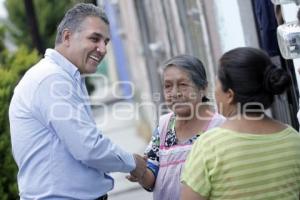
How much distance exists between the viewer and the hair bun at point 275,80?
8.50 ft

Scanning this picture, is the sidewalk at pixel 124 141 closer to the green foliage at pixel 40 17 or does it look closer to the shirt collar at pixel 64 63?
the green foliage at pixel 40 17

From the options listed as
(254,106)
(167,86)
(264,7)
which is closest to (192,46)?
(264,7)

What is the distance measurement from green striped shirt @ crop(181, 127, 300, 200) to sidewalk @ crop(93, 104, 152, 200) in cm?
578

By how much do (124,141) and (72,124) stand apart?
43.0ft

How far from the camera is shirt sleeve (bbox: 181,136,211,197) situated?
2605mm

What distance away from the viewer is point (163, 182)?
341 cm

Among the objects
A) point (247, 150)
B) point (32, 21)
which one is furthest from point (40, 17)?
point (247, 150)

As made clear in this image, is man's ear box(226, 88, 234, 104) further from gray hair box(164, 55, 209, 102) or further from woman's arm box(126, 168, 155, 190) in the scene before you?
woman's arm box(126, 168, 155, 190)

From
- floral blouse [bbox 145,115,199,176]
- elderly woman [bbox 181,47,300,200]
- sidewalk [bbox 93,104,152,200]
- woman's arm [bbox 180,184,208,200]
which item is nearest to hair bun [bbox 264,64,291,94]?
elderly woman [bbox 181,47,300,200]

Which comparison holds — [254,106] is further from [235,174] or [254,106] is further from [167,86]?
[167,86]

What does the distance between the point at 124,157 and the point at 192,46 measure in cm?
493

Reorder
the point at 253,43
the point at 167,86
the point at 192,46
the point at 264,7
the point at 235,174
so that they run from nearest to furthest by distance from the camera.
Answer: the point at 235,174, the point at 167,86, the point at 264,7, the point at 253,43, the point at 192,46

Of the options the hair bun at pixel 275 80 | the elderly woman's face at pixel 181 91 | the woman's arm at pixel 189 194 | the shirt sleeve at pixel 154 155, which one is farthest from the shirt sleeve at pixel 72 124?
the hair bun at pixel 275 80

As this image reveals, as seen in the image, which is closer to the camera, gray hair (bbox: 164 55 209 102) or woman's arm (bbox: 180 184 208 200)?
woman's arm (bbox: 180 184 208 200)
